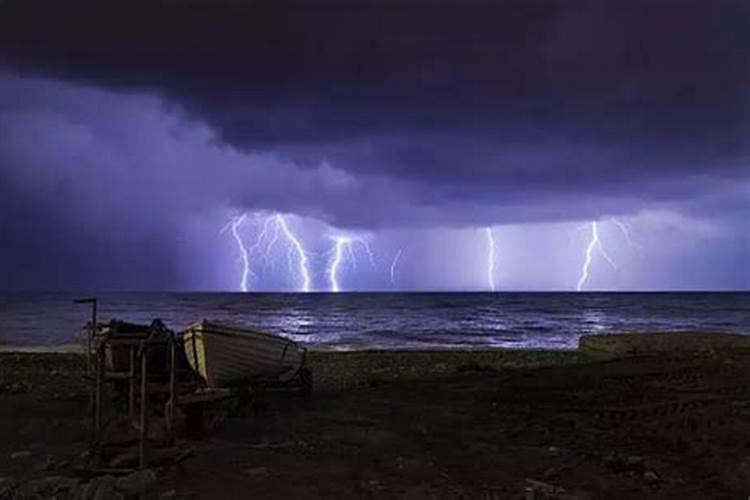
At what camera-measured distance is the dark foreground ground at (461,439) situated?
9.41 metres

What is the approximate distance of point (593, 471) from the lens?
1002 centimetres

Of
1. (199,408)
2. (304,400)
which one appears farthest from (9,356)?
(199,408)

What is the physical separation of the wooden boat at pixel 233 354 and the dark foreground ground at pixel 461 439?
72cm

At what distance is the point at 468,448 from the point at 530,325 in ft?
166

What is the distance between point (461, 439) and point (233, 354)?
13.9ft

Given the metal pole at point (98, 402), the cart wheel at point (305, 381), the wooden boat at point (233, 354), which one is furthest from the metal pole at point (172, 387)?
the cart wheel at point (305, 381)

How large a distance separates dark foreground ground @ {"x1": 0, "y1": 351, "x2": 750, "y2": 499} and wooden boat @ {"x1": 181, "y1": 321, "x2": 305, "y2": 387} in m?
0.72

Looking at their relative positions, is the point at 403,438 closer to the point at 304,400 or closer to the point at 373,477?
the point at 373,477

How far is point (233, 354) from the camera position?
13.9m

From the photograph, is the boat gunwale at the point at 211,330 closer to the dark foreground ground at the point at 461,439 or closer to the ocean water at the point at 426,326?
the dark foreground ground at the point at 461,439

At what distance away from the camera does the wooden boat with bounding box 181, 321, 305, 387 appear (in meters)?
13.3

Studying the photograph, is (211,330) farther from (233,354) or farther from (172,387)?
(172,387)

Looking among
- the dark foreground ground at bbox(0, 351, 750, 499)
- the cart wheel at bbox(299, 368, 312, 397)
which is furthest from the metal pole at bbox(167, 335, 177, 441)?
the cart wheel at bbox(299, 368, 312, 397)

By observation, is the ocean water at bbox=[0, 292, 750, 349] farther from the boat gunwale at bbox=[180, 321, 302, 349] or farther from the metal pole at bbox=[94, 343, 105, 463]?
the metal pole at bbox=[94, 343, 105, 463]
